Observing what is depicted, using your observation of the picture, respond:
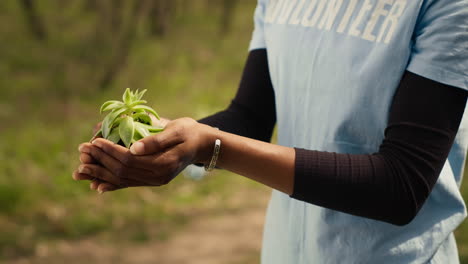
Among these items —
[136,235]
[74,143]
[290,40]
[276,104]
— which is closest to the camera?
[290,40]

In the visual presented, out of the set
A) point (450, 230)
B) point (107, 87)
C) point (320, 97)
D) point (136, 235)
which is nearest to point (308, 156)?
point (320, 97)

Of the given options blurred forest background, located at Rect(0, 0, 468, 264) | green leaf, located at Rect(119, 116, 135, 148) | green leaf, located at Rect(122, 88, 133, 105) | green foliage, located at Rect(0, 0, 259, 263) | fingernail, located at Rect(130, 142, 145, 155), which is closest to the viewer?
fingernail, located at Rect(130, 142, 145, 155)

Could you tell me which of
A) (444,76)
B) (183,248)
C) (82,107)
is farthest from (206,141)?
(82,107)

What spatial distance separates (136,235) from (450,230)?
11.1 ft

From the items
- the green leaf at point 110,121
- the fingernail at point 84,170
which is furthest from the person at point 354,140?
the green leaf at point 110,121

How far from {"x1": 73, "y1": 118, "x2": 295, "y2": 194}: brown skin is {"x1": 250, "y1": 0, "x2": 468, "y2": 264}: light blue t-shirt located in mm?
234

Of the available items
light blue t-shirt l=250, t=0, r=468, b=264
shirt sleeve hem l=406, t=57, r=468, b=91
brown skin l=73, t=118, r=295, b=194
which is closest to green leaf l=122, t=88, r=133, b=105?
brown skin l=73, t=118, r=295, b=194

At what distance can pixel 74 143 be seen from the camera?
5.48m

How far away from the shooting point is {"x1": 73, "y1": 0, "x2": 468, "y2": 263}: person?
107 cm

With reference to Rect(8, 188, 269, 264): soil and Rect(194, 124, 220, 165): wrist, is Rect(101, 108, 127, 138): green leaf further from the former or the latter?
Rect(8, 188, 269, 264): soil

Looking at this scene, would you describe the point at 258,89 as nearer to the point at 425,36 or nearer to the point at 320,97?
the point at 320,97

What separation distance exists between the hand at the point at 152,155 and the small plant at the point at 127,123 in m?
0.08

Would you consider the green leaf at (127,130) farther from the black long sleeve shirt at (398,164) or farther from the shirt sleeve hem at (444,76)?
the shirt sleeve hem at (444,76)

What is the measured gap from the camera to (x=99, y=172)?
43.4 inches
